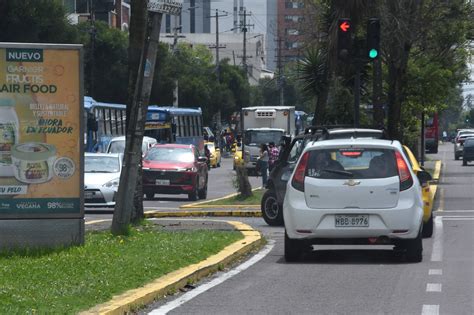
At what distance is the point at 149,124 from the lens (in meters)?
55.4

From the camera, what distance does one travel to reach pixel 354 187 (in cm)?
1489

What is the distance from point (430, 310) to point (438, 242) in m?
7.66

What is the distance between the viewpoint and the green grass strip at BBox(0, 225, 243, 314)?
1032cm

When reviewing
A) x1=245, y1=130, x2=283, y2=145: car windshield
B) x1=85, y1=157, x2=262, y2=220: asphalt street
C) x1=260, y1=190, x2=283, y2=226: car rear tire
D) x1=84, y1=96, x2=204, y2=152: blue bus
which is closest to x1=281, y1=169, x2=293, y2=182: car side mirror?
x1=260, y1=190, x2=283, y2=226: car rear tire

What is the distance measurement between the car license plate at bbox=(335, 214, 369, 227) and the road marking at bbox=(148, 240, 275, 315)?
138 centimetres

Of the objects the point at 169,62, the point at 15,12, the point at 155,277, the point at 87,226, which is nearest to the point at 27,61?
the point at 155,277

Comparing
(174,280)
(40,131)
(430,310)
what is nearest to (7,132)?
A: (40,131)

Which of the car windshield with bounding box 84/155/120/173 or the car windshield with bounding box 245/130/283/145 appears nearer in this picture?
the car windshield with bounding box 84/155/120/173

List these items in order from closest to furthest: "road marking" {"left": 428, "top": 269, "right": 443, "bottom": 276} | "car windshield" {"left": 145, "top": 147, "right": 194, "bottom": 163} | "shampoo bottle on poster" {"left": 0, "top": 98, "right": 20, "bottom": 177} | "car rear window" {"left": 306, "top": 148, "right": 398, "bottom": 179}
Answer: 1. "road marking" {"left": 428, "top": 269, "right": 443, "bottom": 276}
2. "shampoo bottle on poster" {"left": 0, "top": 98, "right": 20, "bottom": 177}
3. "car rear window" {"left": 306, "top": 148, "right": 398, "bottom": 179}
4. "car windshield" {"left": 145, "top": 147, "right": 194, "bottom": 163}

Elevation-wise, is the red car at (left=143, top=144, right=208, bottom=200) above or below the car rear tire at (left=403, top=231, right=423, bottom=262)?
below

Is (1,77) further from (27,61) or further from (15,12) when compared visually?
(15,12)

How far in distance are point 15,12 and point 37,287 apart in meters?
42.1

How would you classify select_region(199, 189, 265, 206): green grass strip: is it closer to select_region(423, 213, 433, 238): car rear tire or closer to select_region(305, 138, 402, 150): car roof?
select_region(423, 213, 433, 238): car rear tire

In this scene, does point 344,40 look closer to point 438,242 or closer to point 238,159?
point 438,242
